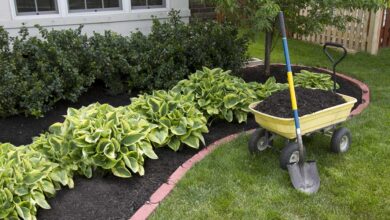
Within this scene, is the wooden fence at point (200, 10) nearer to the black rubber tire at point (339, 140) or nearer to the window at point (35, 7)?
the window at point (35, 7)

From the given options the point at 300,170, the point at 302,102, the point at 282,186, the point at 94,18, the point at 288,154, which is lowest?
the point at 282,186

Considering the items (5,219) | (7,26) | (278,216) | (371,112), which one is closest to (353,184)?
(278,216)

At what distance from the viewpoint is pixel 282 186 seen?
3449 millimetres

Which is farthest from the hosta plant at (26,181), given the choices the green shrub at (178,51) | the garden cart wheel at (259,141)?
the green shrub at (178,51)

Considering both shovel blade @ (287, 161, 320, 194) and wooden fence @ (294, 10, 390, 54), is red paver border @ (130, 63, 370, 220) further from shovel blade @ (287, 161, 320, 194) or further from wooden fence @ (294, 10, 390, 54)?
wooden fence @ (294, 10, 390, 54)

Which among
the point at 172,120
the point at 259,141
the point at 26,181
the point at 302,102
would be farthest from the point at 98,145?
the point at 302,102

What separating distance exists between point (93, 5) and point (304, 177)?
3.82m

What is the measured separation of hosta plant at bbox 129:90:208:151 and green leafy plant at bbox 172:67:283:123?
325 mm

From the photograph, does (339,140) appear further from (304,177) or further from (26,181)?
(26,181)

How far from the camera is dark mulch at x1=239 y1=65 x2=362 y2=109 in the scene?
5753mm

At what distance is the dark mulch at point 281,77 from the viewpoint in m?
5.75

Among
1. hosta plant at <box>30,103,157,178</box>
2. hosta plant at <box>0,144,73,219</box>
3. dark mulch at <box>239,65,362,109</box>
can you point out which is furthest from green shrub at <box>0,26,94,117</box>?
dark mulch at <box>239,65,362,109</box>

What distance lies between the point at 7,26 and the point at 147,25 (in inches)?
76.8

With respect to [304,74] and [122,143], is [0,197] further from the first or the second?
[304,74]
